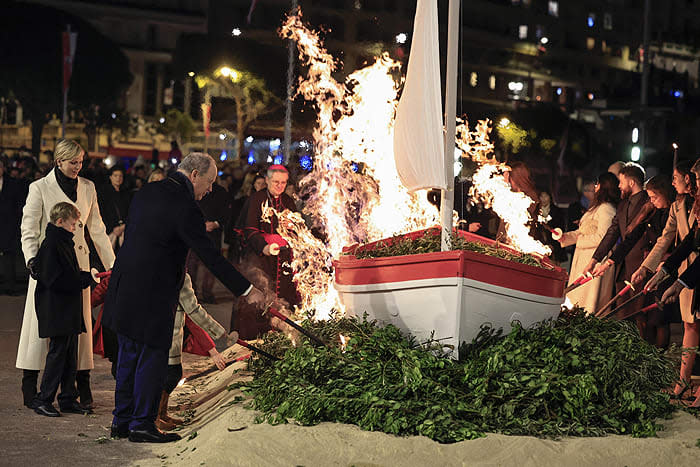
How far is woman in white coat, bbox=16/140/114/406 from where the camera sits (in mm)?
8914

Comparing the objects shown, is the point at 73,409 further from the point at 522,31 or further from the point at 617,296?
the point at 522,31

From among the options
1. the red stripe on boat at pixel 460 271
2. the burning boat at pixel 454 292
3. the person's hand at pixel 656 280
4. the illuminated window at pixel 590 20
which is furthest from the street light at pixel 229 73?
the illuminated window at pixel 590 20

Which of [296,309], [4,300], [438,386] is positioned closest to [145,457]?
[438,386]

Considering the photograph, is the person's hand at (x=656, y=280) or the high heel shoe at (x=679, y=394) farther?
the person's hand at (x=656, y=280)

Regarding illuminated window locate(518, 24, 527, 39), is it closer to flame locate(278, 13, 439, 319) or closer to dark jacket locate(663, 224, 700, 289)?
flame locate(278, 13, 439, 319)

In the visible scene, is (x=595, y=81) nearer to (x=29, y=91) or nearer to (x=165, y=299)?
(x=29, y=91)

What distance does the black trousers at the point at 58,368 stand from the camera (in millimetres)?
8797

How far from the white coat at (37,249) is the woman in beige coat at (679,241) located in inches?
216

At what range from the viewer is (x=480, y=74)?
305 ft

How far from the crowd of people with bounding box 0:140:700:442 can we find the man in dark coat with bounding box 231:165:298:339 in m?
0.01

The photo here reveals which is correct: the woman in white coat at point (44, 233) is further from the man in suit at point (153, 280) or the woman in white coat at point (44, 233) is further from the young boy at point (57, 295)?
the man in suit at point (153, 280)

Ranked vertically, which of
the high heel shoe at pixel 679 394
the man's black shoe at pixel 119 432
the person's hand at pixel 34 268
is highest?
the person's hand at pixel 34 268

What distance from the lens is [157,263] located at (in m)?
7.71

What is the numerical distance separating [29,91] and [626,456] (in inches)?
1996
